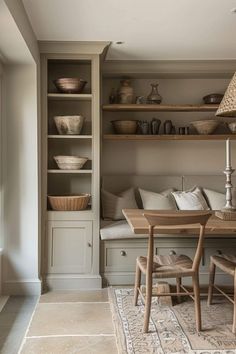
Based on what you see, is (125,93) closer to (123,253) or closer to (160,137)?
(160,137)

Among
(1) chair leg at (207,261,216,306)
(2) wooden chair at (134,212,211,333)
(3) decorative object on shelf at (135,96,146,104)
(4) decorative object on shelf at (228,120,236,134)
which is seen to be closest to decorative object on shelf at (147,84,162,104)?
(3) decorative object on shelf at (135,96,146,104)

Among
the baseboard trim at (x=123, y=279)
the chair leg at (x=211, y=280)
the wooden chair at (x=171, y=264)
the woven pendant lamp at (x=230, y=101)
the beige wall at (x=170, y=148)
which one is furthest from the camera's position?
the beige wall at (x=170, y=148)

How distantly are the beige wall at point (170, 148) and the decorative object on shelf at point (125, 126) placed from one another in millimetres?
252

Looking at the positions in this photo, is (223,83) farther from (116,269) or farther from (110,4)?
(116,269)

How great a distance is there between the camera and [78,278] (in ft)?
12.4

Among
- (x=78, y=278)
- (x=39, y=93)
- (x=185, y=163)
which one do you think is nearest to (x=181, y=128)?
(x=185, y=163)

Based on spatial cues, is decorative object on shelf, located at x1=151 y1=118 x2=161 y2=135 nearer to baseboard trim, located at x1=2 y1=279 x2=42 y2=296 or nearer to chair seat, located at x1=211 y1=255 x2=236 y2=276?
chair seat, located at x1=211 y1=255 x2=236 y2=276

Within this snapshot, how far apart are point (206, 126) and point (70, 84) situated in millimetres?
1516

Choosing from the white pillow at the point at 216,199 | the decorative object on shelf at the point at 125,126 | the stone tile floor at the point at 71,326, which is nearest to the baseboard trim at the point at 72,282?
the stone tile floor at the point at 71,326

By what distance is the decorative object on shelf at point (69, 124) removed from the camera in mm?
3783

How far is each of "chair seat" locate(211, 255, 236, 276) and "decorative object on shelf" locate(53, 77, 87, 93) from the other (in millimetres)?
2051

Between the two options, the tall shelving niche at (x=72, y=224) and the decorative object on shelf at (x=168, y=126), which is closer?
the tall shelving niche at (x=72, y=224)

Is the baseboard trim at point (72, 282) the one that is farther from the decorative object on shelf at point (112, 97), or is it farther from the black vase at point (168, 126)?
the decorative object on shelf at point (112, 97)

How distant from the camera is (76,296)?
140 inches
